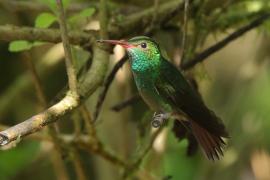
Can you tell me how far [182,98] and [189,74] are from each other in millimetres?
548

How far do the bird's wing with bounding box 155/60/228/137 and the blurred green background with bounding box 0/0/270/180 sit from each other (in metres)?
0.39

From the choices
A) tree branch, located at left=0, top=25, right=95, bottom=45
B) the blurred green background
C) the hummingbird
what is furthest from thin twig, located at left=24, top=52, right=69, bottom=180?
the hummingbird

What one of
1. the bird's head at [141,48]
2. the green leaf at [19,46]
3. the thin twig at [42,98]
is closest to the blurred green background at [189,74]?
the thin twig at [42,98]

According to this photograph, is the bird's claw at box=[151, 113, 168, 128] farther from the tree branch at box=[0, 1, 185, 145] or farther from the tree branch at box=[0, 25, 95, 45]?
the tree branch at box=[0, 25, 95, 45]

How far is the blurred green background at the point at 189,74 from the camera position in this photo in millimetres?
2061

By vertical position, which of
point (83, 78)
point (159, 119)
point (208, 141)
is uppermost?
point (83, 78)

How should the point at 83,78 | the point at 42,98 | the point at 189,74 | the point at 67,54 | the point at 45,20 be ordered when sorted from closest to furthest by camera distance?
the point at 67,54 < the point at 83,78 < the point at 45,20 < the point at 42,98 < the point at 189,74

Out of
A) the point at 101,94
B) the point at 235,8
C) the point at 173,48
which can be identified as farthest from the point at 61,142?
the point at 235,8

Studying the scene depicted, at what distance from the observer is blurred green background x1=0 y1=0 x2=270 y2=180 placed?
2.06 metres

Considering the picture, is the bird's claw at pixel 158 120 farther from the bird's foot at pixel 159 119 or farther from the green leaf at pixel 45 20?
the green leaf at pixel 45 20

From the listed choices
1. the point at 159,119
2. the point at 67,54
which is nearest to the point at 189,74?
the point at 159,119

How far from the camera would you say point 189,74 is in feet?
6.38

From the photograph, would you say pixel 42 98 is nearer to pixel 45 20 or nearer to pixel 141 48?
pixel 45 20

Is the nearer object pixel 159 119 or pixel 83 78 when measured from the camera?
pixel 159 119
